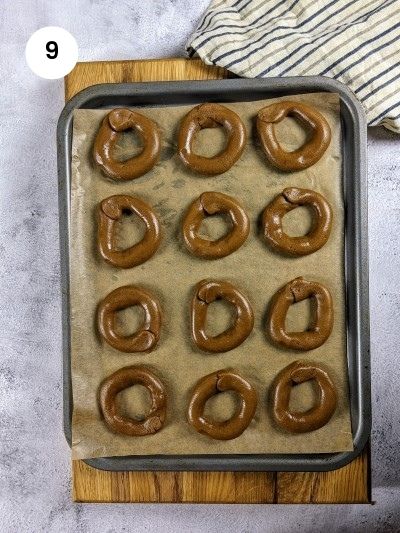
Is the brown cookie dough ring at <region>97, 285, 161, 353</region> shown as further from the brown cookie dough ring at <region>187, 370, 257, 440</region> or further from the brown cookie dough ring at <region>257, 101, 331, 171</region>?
the brown cookie dough ring at <region>257, 101, 331, 171</region>

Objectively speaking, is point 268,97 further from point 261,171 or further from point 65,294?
point 65,294

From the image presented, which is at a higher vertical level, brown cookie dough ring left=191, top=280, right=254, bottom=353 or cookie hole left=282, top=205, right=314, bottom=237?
cookie hole left=282, top=205, right=314, bottom=237

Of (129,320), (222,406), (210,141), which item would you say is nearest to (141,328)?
(129,320)

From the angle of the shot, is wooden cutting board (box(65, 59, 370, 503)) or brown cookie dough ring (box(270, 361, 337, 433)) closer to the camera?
brown cookie dough ring (box(270, 361, 337, 433))

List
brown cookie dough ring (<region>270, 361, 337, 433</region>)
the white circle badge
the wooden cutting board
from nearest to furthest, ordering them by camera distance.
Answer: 1. brown cookie dough ring (<region>270, 361, 337, 433</region>)
2. the wooden cutting board
3. the white circle badge

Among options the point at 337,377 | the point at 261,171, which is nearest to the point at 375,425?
the point at 337,377

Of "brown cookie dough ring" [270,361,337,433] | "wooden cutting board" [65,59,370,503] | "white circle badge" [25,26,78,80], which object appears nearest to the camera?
"brown cookie dough ring" [270,361,337,433]

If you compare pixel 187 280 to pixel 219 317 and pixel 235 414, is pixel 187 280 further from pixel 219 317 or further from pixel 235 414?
pixel 235 414

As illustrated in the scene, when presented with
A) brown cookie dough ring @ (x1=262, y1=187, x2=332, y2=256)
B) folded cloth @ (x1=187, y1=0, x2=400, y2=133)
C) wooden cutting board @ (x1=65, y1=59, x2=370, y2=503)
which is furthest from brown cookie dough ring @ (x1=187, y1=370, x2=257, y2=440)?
folded cloth @ (x1=187, y1=0, x2=400, y2=133)
